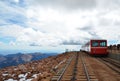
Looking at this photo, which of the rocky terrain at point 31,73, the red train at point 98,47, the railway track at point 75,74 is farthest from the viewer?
the red train at point 98,47

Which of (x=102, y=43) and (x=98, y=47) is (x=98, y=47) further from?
(x=102, y=43)

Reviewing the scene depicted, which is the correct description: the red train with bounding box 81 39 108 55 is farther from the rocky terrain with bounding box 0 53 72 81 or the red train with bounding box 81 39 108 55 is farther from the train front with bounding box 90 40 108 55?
the rocky terrain with bounding box 0 53 72 81

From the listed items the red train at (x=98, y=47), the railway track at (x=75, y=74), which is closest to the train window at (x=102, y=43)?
the red train at (x=98, y=47)

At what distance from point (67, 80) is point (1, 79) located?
629 cm

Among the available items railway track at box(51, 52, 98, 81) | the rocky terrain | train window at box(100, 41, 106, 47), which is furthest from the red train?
railway track at box(51, 52, 98, 81)

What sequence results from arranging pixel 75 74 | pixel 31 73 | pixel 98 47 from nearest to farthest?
pixel 75 74
pixel 31 73
pixel 98 47

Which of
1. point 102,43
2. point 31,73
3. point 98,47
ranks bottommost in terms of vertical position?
point 31,73

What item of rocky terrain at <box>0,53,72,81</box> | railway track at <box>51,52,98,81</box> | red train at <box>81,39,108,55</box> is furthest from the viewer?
red train at <box>81,39,108,55</box>

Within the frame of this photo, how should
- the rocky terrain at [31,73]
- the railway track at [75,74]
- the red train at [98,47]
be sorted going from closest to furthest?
the railway track at [75,74] → the rocky terrain at [31,73] → the red train at [98,47]

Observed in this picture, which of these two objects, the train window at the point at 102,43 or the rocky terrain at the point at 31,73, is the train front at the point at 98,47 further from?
the rocky terrain at the point at 31,73

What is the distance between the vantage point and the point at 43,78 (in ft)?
46.1

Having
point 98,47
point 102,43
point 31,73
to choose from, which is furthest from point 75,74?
point 102,43

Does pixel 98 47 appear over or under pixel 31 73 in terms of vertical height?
over

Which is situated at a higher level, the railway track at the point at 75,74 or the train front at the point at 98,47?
the train front at the point at 98,47
